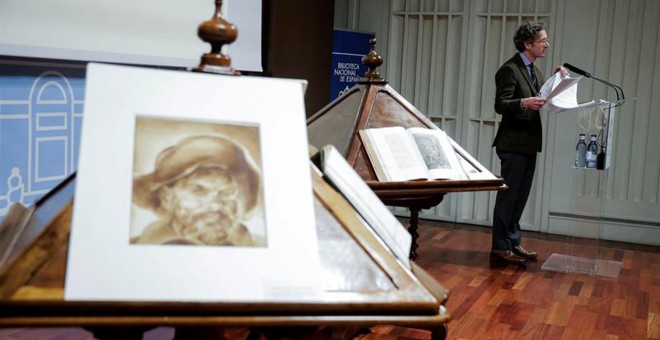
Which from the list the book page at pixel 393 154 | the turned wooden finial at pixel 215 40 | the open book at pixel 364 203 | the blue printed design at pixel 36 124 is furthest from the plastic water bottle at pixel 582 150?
the turned wooden finial at pixel 215 40

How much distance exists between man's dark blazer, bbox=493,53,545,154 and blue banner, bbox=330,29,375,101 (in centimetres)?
202

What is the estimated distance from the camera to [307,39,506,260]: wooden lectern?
304 centimetres

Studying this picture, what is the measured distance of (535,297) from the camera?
4.89 metres

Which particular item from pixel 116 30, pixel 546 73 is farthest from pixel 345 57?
pixel 116 30

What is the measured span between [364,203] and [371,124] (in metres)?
1.68

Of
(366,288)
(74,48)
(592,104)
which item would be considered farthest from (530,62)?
(366,288)

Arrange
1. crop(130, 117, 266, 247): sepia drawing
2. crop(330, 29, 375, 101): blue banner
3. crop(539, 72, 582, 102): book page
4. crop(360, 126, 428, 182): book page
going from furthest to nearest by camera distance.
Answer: crop(330, 29, 375, 101): blue banner
crop(539, 72, 582, 102): book page
crop(360, 126, 428, 182): book page
crop(130, 117, 266, 247): sepia drawing

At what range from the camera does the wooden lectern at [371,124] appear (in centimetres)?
304

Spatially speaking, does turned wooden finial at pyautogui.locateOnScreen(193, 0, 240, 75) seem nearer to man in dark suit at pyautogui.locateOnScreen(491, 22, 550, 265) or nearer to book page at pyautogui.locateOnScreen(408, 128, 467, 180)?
book page at pyautogui.locateOnScreen(408, 128, 467, 180)

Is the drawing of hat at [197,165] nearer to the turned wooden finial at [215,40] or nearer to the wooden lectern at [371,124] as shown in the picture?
the turned wooden finial at [215,40]

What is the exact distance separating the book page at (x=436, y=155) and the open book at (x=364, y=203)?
1607 millimetres

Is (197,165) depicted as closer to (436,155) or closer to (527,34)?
(436,155)

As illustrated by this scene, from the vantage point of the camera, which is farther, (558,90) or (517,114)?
(517,114)

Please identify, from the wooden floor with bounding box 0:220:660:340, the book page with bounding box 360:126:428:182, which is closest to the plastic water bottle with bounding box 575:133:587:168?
the wooden floor with bounding box 0:220:660:340
